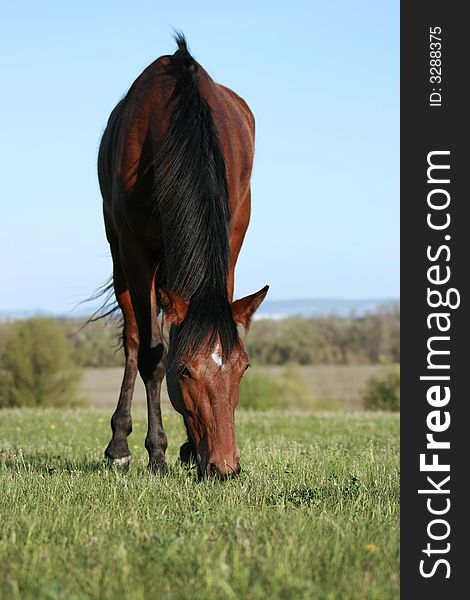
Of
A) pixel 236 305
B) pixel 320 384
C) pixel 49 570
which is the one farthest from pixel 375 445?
pixel 320 384

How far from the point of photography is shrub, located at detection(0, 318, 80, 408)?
3841cm

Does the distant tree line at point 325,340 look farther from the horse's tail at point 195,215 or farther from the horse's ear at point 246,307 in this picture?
the horse's ear at point 246,307

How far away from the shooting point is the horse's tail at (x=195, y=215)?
5.42 meters

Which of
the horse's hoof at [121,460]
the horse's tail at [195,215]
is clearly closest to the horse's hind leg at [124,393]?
the horse's hoof at [121,460]

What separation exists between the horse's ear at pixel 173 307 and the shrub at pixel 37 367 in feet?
110

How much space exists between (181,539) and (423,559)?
1.11 m

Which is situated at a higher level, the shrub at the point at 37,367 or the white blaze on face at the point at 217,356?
the shrub at the point at 37,367

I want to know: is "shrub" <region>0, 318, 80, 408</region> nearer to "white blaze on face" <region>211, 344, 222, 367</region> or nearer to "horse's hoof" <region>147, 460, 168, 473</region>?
"horse's hoof" <region>147, 460, 168, 473</region>

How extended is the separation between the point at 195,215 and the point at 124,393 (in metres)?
2.94

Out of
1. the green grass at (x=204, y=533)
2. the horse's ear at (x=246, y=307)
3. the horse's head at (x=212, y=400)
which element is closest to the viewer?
the green grass at (x=204, y=533)

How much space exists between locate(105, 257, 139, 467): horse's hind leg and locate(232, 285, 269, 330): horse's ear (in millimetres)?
2413

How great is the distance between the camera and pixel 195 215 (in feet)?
19.7

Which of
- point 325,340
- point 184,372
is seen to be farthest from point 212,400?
point 325,340

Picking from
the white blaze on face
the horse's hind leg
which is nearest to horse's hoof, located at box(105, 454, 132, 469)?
the horse's hind leg
